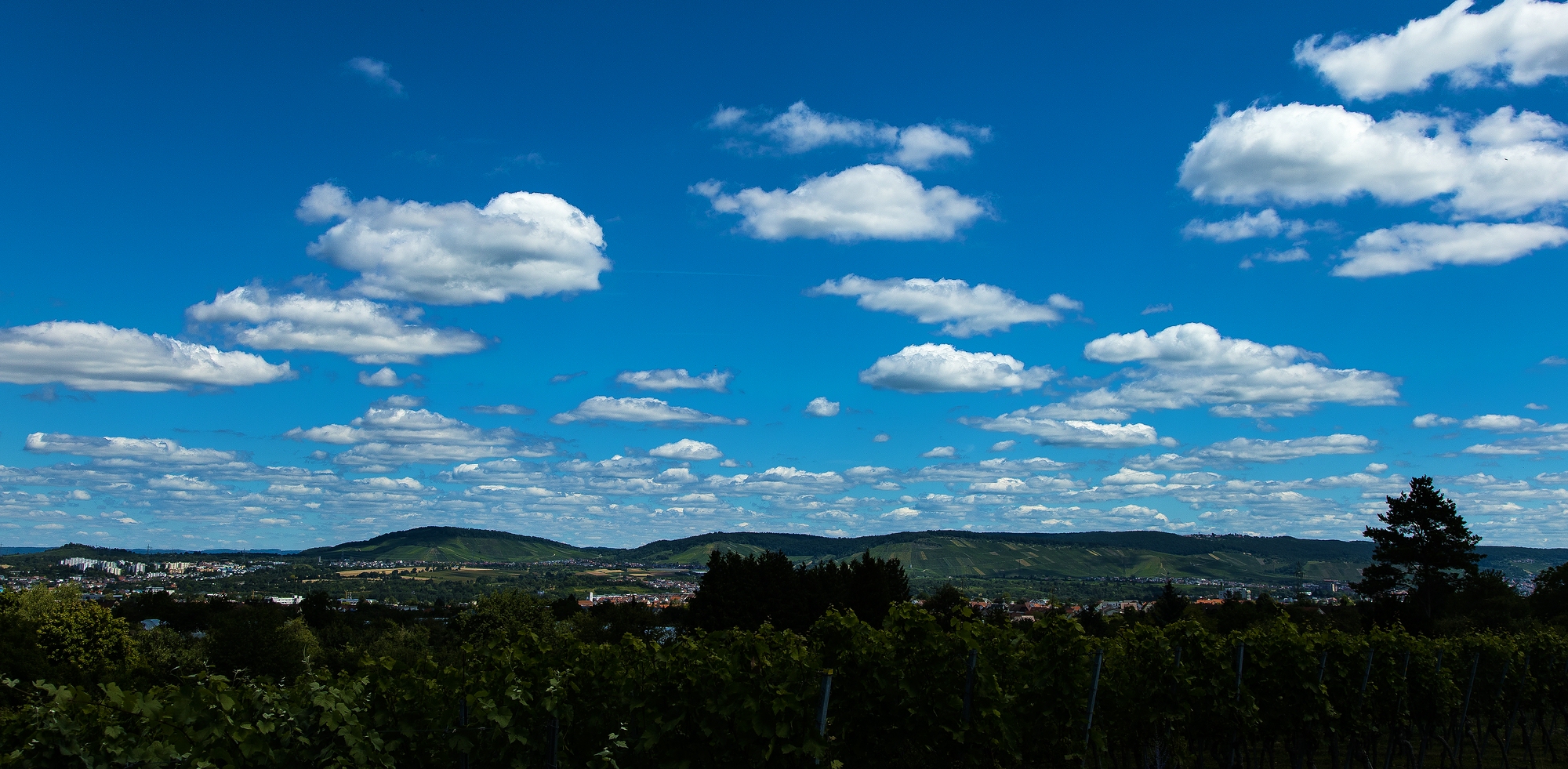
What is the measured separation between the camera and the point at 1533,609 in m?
52.6

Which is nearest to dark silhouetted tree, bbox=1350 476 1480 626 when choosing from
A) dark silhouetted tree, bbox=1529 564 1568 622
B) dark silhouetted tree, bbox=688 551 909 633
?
dark silhouetted tree, bbox=1529 564 1568 622

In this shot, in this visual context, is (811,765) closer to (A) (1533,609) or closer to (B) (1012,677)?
(B) (1012,677)

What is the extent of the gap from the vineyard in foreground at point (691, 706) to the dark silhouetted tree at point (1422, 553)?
157ft

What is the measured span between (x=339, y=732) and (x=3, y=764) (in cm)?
199

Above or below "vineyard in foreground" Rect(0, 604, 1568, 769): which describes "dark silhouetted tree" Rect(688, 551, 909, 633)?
below

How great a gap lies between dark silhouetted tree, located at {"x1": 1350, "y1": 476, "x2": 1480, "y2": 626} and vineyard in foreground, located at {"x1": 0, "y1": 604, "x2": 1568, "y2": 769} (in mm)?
47951

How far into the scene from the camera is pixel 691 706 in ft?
27.5

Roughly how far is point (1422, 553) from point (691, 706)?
5662 centimetres

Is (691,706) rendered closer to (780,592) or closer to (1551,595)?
(1551,595)

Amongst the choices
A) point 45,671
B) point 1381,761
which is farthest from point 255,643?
point 1381,761

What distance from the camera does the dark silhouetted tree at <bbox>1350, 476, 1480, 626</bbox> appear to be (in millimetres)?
50500

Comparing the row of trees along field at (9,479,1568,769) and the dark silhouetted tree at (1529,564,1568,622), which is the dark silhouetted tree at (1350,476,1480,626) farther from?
the row of trees along field at (9,479,1568,769)

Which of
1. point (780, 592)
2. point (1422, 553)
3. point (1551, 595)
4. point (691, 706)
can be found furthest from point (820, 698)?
point (780, 592)

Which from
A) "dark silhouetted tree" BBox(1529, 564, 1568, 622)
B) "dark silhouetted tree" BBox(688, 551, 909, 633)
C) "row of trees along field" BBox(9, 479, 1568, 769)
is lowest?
"dark silhouetted tree" BBox(688, 551, 909, 633)
